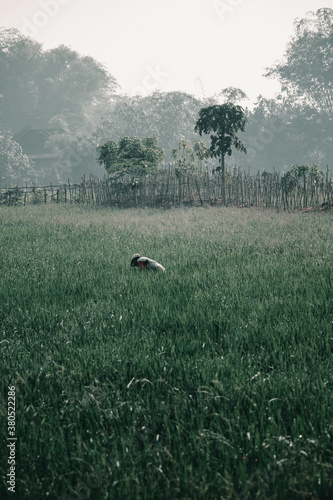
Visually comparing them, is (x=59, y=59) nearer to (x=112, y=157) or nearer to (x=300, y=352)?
(x=112, y=157)

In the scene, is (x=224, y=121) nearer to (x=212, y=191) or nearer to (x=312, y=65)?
(x=212, y=191)

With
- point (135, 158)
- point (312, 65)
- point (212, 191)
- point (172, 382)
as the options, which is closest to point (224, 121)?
point (212, 191)

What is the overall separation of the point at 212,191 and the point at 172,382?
14419mm

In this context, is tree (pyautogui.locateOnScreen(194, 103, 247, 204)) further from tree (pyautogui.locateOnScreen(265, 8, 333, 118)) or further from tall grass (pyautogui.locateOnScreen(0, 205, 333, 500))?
tree (pyautogui.locateOnScreen(265, 8, 333, 118))

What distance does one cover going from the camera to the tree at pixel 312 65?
125ft

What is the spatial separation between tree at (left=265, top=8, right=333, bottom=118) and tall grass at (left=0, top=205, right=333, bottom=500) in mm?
40587

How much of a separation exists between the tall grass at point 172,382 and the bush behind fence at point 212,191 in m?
9.48

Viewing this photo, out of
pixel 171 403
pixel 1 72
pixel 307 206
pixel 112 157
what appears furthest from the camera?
pixel 1 72

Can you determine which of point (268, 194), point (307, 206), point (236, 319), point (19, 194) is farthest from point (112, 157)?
point (236, 319)

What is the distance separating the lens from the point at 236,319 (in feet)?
9.84

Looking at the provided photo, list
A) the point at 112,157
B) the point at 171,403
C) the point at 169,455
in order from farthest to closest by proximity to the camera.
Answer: the point at 112,157 → the point at 171,403 → the point at 169,455

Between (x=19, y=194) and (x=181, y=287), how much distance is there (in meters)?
21.0

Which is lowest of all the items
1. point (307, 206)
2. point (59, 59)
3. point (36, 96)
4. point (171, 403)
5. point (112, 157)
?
point (171, 403)

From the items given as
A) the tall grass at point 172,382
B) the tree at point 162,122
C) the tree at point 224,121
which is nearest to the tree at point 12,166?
the tree at point 162,122
